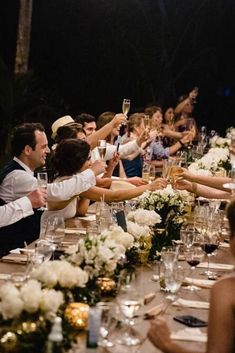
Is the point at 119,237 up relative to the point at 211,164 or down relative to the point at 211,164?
down

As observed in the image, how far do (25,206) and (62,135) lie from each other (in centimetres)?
199

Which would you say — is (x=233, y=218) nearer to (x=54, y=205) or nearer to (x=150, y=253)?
(x=150, y=253)

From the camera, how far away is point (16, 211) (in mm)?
4332

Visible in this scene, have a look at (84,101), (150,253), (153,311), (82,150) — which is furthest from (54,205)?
(84,101)

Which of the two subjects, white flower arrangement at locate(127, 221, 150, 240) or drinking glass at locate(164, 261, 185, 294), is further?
white flower arrangement at locate(127, 221, 150, 240)

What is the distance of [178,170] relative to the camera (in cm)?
543

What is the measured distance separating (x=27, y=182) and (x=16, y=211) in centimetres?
60

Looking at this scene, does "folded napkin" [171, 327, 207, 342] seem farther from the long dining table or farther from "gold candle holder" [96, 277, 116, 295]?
"gold candle holder" [96, 277, 116, 295]

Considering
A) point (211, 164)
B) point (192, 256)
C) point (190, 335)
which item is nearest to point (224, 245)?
point (192, 256)

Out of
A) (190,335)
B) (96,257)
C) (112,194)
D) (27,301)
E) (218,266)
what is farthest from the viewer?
(112,194)

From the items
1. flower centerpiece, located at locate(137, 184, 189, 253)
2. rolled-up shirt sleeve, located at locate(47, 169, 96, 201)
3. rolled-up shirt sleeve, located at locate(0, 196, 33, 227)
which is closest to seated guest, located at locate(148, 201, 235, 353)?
flower centerpiece, located at locate(137, 184, 189, 253)

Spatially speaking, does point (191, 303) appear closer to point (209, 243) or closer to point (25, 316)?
point (209, 243)

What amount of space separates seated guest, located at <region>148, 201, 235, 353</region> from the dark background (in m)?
10.5

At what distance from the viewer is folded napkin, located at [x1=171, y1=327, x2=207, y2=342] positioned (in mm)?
2686
